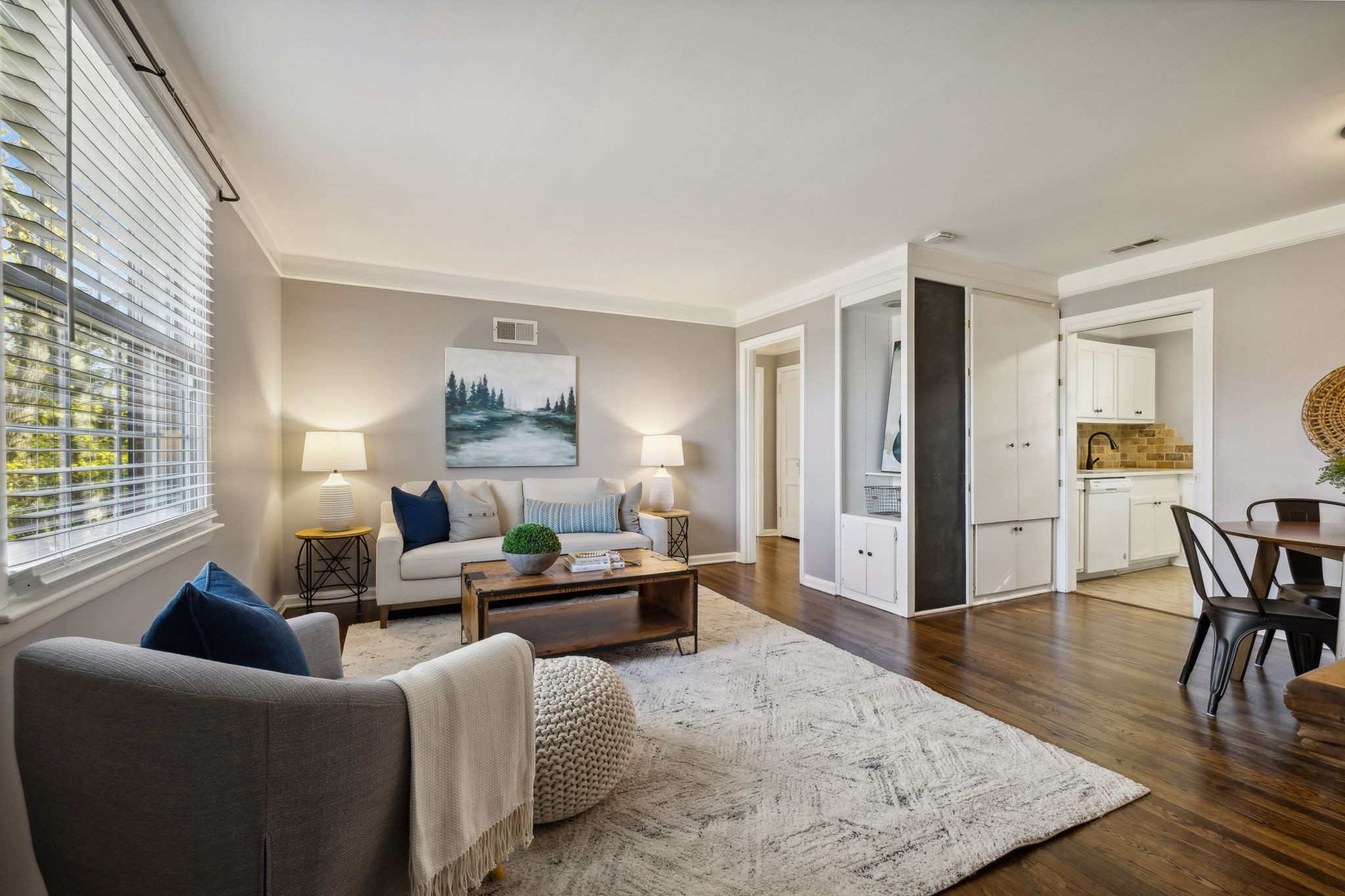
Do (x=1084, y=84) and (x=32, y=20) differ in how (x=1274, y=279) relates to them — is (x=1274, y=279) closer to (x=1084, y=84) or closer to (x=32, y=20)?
(x=1084, y=84)

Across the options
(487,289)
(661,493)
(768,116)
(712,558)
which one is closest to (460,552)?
(661,493)

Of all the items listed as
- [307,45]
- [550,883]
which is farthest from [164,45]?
[550,883]

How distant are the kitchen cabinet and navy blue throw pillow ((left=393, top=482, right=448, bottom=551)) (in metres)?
6.02

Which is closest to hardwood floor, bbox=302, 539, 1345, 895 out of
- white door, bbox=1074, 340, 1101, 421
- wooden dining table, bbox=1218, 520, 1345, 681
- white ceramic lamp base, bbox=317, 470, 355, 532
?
wooden dining table, bbox=1218, 520, 1345, 681

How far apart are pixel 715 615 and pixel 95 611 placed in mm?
3015

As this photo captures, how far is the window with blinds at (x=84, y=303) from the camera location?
123cm

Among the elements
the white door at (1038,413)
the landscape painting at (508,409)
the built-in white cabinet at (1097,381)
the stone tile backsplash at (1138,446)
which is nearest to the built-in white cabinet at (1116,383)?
the built-in white cabinet at (1097,381)

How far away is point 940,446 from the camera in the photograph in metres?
4.12

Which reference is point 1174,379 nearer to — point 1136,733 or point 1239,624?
point 1239,624

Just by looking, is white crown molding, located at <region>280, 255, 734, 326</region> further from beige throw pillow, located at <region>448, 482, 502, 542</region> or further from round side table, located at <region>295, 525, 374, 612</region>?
round side table, located at <region>295, 525, 374, 612</region>

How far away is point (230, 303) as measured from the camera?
2.90 metres

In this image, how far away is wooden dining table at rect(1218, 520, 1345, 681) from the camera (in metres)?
2.43

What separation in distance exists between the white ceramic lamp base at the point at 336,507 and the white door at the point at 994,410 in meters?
4.37

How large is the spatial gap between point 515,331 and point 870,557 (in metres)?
3.33
